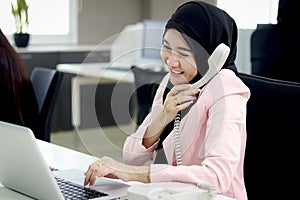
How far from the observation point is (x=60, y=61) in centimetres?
532

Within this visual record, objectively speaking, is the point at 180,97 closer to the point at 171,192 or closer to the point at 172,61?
the point at 172,61

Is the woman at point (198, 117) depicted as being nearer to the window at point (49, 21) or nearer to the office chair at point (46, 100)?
the office chair at point (46, 100)

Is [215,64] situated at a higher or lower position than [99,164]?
higher

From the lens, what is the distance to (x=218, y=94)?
4.82 feet

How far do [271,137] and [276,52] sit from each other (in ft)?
3.61

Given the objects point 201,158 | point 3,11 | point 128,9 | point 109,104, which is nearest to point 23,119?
point 109,104

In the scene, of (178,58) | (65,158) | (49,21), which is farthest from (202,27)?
(49,21)

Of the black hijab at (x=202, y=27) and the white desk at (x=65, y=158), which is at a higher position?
the black hijab at (x=202, y=27)

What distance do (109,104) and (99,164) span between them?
0.19 meters

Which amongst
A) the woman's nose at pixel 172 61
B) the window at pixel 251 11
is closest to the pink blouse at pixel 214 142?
the woman's nose at pixel 172 61

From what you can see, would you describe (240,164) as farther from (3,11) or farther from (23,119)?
(3,11)

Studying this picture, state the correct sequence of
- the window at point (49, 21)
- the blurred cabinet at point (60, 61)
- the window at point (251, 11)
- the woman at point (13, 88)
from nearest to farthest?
1. the woman at point (13, 88)
2. the window at point (251, 11)
3. the blurred cabinet at point (60, 61)
4. the window at point (49, 21)

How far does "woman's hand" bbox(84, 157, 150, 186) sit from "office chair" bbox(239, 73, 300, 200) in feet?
1.27

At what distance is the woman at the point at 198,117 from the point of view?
1380 millimetres
